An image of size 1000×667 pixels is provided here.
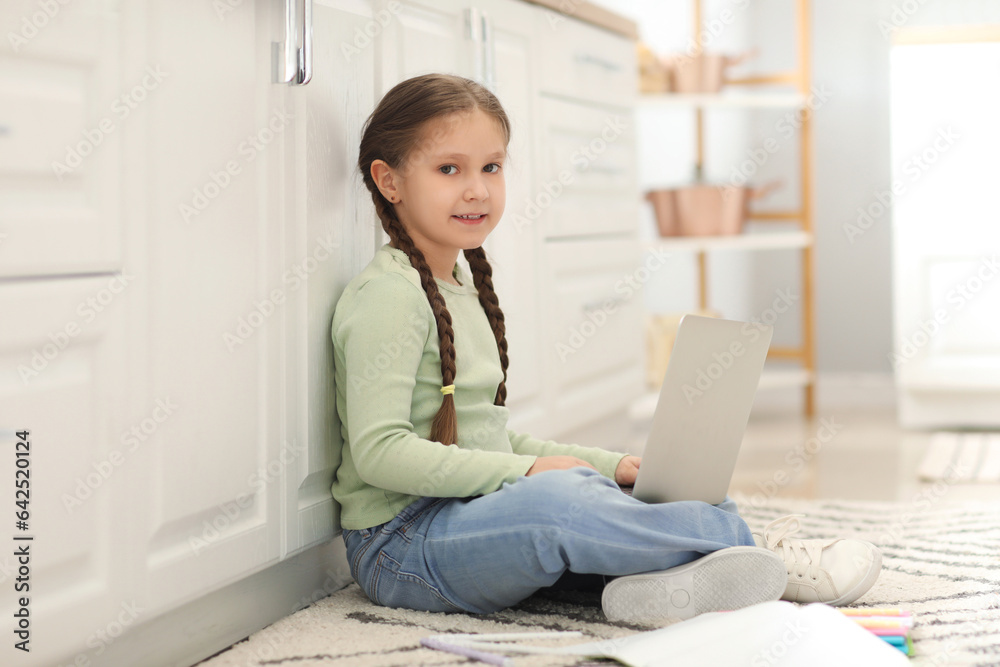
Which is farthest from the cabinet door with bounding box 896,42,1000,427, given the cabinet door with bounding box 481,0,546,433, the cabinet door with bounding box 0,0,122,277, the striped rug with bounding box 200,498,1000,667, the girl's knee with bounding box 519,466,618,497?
the cabinet door with bounding box 0,0,122,277

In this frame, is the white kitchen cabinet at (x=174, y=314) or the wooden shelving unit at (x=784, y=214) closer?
the white kitchen cabinet at (x=174, y=314)

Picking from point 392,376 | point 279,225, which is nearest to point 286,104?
point 279,225

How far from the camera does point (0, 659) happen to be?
75 centimetres

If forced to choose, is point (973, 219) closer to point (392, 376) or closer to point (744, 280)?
point (744, 280)

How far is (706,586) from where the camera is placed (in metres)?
1.03

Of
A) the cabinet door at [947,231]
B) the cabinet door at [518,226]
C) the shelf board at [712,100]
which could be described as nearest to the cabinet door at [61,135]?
Answer: the cabinet door at [518,226]

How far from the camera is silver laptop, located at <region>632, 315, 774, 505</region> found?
105 centimetres

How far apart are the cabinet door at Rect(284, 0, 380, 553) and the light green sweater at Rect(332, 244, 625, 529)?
21 millimetres

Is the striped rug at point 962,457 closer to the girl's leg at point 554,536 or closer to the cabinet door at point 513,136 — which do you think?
the cabinet door at point 513,136

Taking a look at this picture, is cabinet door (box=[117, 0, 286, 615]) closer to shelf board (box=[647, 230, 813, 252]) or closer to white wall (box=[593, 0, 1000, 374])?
shelf board (box=[647, 230, 813, 252])

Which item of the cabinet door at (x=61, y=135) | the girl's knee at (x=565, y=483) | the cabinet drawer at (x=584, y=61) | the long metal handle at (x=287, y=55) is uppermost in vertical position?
the cabinet drawer at (x=584, y=61)

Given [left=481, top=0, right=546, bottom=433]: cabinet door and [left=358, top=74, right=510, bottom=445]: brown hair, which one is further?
[left=481, top=0, right=546, bottom=433]: cabinet door

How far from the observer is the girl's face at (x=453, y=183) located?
3.72 ft

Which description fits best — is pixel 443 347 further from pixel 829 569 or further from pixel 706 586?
pixel 829 569
